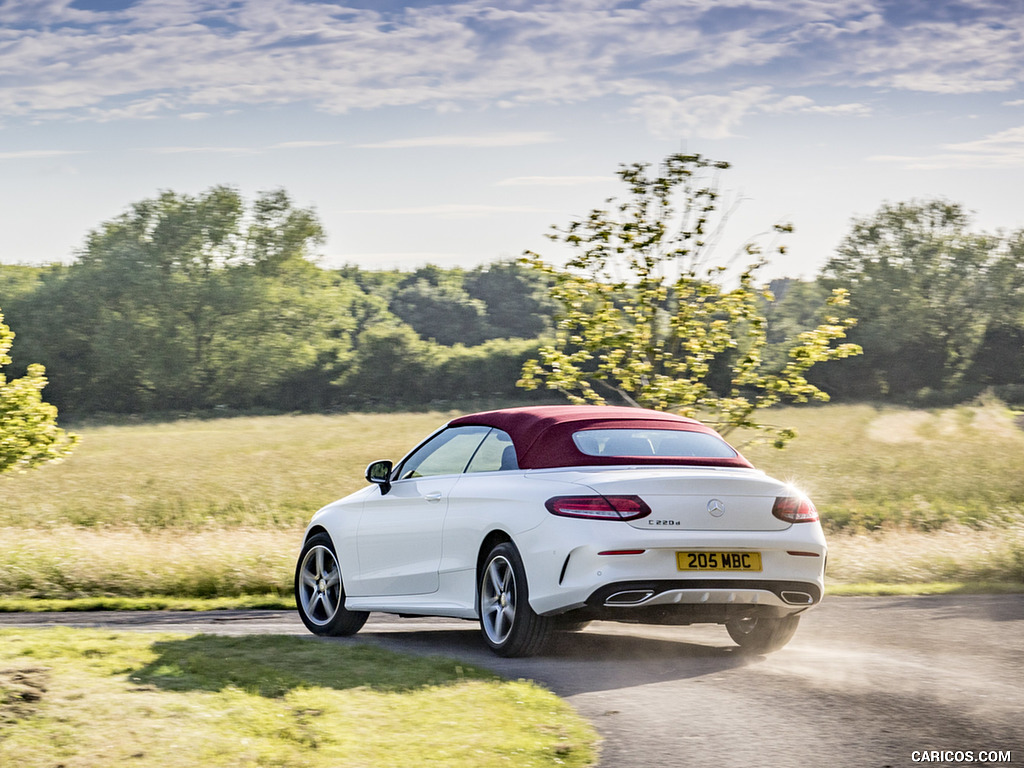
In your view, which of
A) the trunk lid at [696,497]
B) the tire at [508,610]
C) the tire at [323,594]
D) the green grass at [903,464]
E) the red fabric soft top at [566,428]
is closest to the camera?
the trunk lid at [696,497]

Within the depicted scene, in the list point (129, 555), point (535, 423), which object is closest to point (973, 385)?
point (129, 555)

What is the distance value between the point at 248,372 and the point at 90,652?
226 feet

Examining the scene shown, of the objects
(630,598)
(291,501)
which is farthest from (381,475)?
(291,501)

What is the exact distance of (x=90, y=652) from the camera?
7.31m

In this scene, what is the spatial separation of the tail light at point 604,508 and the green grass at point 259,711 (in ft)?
3.60

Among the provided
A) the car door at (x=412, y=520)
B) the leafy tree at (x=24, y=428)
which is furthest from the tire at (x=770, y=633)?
the leafy tree at (x=24, y=428)

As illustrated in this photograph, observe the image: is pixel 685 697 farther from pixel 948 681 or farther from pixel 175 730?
pixel 175 730

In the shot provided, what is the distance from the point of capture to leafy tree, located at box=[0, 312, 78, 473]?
1883 cm

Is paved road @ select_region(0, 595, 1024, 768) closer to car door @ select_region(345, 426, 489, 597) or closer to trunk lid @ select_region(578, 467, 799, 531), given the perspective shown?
car door @ select_region(345, 426, 489, 597)

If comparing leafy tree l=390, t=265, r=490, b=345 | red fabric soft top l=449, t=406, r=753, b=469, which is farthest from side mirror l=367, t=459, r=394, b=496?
leafy tree l=390, t=265, r=490, b=345

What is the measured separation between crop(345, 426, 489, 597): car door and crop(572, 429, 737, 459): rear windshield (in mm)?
891

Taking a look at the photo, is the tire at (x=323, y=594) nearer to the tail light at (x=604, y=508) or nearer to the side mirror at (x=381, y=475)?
the side mirror at (x=381, y=475)

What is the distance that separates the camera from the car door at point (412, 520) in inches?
353

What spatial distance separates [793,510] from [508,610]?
6.24 feet
